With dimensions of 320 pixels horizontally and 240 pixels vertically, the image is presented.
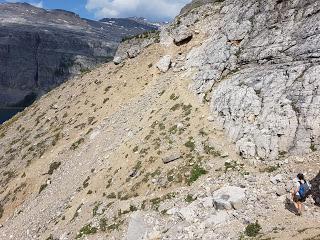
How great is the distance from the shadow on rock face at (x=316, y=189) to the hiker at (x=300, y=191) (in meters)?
0.90

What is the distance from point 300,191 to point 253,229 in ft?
11.3

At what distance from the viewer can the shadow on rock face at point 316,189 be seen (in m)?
25.0

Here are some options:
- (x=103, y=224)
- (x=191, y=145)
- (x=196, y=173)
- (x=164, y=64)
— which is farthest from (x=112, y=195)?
(x=164, y=64)

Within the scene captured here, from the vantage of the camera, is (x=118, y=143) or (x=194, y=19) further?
(x=194, y=19)

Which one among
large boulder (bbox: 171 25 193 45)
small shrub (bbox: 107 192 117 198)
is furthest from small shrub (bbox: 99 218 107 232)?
large boulder (bbox: 171 25 193 45)

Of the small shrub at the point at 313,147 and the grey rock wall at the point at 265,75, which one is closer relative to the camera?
the small shrub at the point at 313,147

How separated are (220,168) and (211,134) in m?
4.48

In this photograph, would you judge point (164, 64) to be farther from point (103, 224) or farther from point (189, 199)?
point (189, 199)

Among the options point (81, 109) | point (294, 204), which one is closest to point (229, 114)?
point (294, 204)

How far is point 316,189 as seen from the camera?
84.0ft

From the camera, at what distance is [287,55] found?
116ft

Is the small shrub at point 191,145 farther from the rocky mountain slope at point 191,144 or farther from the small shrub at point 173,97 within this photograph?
the small shrub at point 173,97

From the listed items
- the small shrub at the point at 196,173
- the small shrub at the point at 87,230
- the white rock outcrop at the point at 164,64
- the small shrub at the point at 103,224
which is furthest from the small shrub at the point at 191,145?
the white rock outcrop at the point at 164,64

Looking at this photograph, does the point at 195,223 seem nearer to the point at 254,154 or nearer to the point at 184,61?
the point at 254,154
